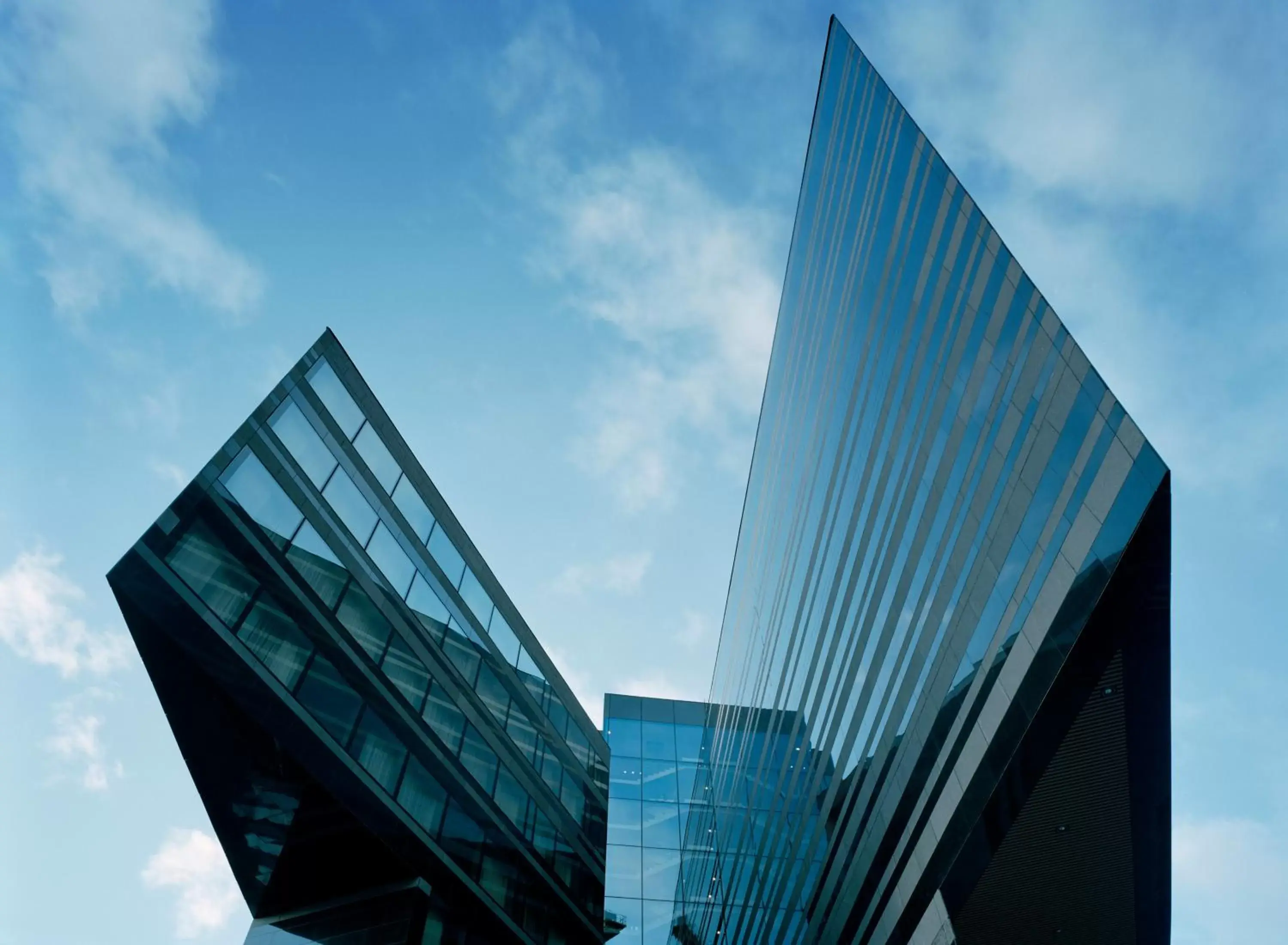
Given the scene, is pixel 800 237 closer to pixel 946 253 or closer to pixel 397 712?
pixel 946 253

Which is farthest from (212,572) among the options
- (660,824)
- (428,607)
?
(660,824)

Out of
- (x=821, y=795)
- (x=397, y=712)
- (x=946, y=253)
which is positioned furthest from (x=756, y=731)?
(x=946, y=253)

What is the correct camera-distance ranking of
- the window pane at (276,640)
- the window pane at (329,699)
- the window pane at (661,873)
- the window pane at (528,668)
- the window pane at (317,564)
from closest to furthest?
the window pane at (276,640)
the window pane at (329,699)
the window pane at (317,564)
the window pane at (661,873)
the window pane at (528,668)

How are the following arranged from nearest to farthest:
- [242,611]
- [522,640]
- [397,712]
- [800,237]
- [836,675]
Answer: [242,611]
[397,712]
[836,675]
[522,640]
[800,237]

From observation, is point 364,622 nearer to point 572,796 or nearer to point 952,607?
point 952,607

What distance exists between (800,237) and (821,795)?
76.2 feet

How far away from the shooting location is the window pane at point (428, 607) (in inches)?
977

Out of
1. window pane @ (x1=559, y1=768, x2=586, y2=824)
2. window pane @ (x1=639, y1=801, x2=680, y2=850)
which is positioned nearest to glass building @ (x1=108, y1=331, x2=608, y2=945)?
window pane @ (x1=559, y1=768, x2=586, y2=824)

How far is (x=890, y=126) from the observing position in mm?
22875

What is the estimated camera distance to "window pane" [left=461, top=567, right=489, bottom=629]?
2923cm

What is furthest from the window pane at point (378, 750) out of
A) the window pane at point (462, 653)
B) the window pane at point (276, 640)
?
the window pane at point (462, 653)

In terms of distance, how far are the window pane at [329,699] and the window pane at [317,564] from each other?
1.49 m

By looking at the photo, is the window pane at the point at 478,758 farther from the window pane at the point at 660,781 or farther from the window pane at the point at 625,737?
the window pane at the point at 625,737

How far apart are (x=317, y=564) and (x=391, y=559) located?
4.00m
